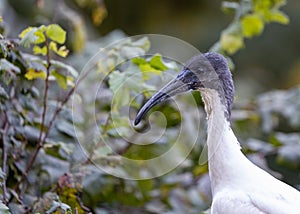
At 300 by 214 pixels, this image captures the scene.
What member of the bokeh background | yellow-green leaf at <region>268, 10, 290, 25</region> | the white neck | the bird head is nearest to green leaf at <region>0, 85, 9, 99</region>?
the bokeh background

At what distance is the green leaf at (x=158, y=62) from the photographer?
10.8ft

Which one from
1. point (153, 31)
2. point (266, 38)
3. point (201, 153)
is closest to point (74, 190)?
point (201, 153)

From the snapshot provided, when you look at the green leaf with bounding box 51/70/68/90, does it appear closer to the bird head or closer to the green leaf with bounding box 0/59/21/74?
the green leaf with bounding box 0/59/21/74

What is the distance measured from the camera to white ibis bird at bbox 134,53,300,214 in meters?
2.96

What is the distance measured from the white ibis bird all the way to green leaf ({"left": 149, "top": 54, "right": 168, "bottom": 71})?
0.23 m

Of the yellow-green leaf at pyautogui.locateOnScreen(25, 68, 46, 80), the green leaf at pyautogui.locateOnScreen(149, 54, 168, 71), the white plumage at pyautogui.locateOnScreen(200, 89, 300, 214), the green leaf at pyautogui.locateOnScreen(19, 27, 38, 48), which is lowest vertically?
the white plumage at pyautogui.locateOnScreen(200, 89, 300, 214)

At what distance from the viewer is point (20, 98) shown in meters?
3.47

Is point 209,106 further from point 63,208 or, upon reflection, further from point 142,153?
point 142,153

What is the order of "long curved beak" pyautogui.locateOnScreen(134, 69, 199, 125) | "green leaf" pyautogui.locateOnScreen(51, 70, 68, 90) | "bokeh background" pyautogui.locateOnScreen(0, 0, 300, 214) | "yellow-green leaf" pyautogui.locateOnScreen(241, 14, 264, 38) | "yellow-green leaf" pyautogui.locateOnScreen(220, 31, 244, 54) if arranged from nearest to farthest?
"long curved beak" pyautogui.locateOnScreen(134, 69, 199, 125) < "green leaf" pyautogui.locateOnScreen(51, 70, 68, 90) < "bokeh background" pyautogui.locateOnScreen(0, 0, 300, 214) < "yellow-green leaf" pyautogui.locateOnScreen(220, 31, 244, 54) < "yellow-green leaf" pyautogui.locateOnScreen(241, 14, 264, 38)

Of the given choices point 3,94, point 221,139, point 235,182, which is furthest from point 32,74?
point 235,182

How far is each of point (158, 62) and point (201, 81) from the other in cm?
29

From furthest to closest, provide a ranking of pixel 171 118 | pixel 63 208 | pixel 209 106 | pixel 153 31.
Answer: pixel 153 31 < pixel 171 118 < pixel 209 106 < pixel 63 208

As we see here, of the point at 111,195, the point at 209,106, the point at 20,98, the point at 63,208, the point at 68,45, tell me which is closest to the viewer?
the point at 63,208

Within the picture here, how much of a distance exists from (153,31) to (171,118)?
476cm
